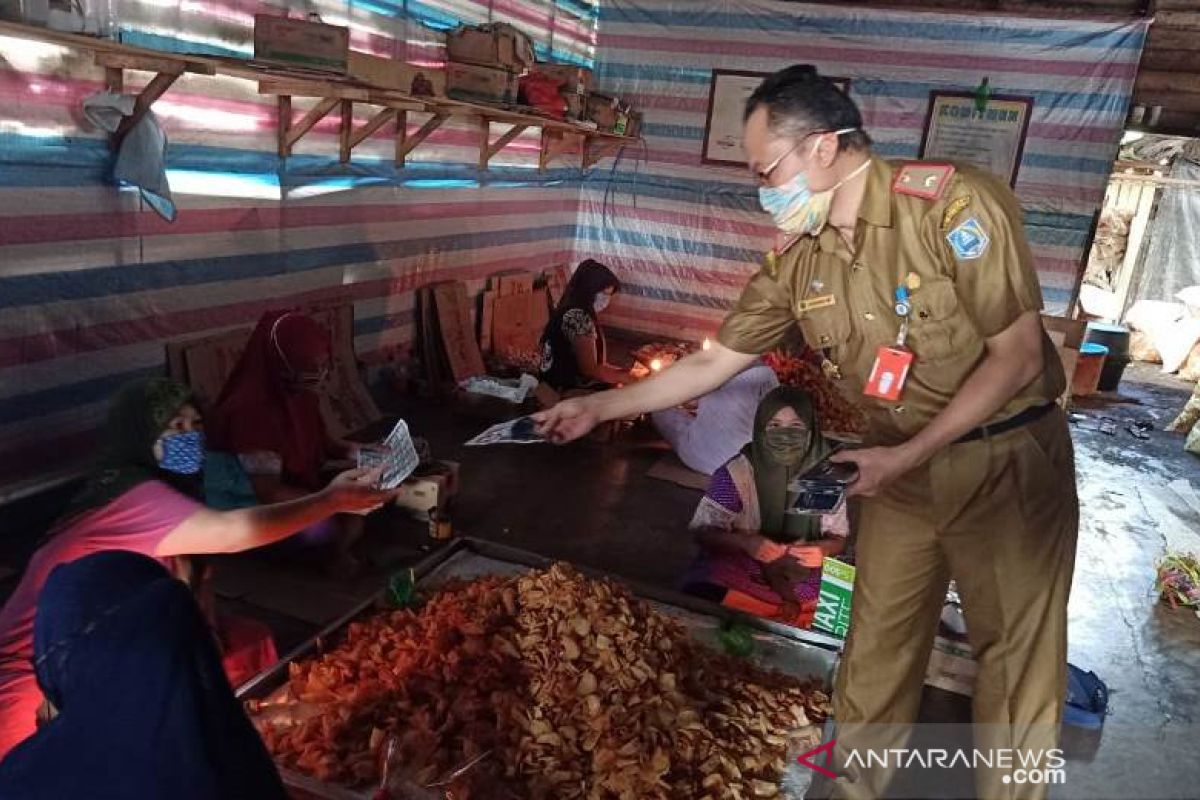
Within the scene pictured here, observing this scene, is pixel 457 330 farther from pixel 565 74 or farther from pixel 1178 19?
pixel 1178 19

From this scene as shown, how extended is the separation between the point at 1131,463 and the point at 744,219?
4.34m

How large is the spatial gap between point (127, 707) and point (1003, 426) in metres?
2.10

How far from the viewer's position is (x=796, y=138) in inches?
88.1

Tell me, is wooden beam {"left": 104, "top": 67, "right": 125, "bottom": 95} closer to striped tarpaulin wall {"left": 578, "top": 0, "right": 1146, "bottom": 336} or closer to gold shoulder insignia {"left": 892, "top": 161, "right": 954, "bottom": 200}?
gold shoulder insignia {"left": 892, "top": 161, "right": 954, "bottom": 200}

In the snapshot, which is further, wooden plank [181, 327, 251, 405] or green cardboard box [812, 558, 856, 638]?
wooden plank [181, 327, 251, 405]

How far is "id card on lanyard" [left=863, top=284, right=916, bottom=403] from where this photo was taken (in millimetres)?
2344

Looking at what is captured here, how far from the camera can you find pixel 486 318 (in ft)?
27.0

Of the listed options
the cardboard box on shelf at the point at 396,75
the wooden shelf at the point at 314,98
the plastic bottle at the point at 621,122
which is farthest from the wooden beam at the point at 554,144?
the cardboard box on shelf at the point at 396,75

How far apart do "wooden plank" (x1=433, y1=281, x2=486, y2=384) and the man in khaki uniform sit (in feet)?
16.5

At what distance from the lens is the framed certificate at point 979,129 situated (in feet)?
27.4

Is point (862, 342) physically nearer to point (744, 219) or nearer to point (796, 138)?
point (796, 138)

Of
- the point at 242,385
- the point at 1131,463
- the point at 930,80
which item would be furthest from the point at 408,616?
the point at 930,80

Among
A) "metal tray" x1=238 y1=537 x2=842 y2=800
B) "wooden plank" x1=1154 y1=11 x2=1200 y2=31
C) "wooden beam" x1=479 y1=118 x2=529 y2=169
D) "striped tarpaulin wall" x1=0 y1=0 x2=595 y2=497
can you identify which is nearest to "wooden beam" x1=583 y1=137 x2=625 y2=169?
"wooden beam" x1=479 y1=118 x2=529 y2=169

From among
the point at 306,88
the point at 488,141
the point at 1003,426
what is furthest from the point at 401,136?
the point at 1003,426
